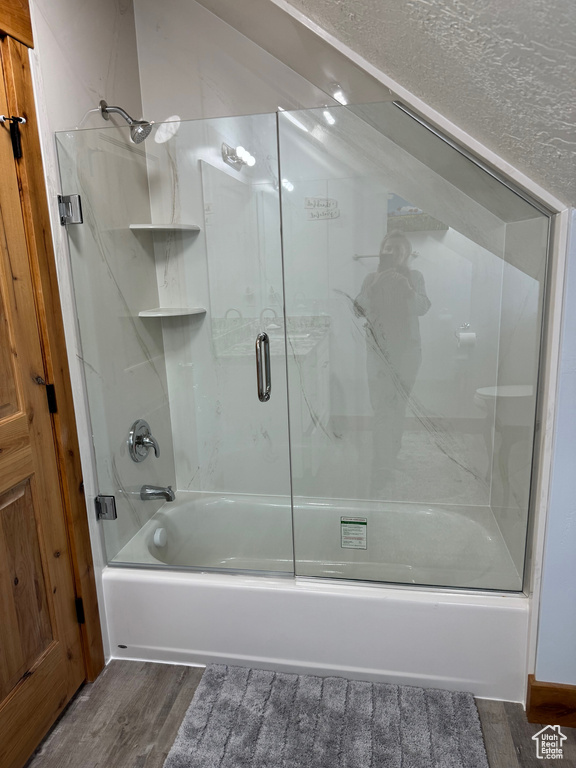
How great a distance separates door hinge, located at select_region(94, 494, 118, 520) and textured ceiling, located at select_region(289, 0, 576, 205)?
Answer: 162cm

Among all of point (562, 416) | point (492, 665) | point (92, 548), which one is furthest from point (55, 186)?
point (492, 665)

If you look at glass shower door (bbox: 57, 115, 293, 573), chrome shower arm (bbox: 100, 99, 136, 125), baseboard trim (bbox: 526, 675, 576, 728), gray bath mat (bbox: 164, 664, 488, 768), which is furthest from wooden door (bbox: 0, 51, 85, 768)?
baseboard trim (bbox: 526, 675, 576, 728)

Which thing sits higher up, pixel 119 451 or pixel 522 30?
pixel 522 30

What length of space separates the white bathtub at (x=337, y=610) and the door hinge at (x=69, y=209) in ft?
3.95

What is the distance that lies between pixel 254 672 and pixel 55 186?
5.73ft

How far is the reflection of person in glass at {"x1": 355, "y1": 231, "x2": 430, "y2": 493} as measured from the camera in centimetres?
194

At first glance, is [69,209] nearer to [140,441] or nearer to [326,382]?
[140,441]

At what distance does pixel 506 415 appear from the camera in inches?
74.0

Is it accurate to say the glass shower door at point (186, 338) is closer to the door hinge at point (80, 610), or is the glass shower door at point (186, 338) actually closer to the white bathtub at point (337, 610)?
the white bathtub at point (337, 610)

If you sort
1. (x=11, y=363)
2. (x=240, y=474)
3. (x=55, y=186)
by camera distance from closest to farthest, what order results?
(x=11, y=363) < (x=55, y=186) < (x=240, y=474)

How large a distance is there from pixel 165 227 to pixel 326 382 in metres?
A: 0.92

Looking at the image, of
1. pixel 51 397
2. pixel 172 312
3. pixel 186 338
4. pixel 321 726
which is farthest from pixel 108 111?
pixel 321 726

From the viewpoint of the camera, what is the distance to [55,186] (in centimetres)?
166

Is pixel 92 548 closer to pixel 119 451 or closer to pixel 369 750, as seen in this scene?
pixel 119 451
